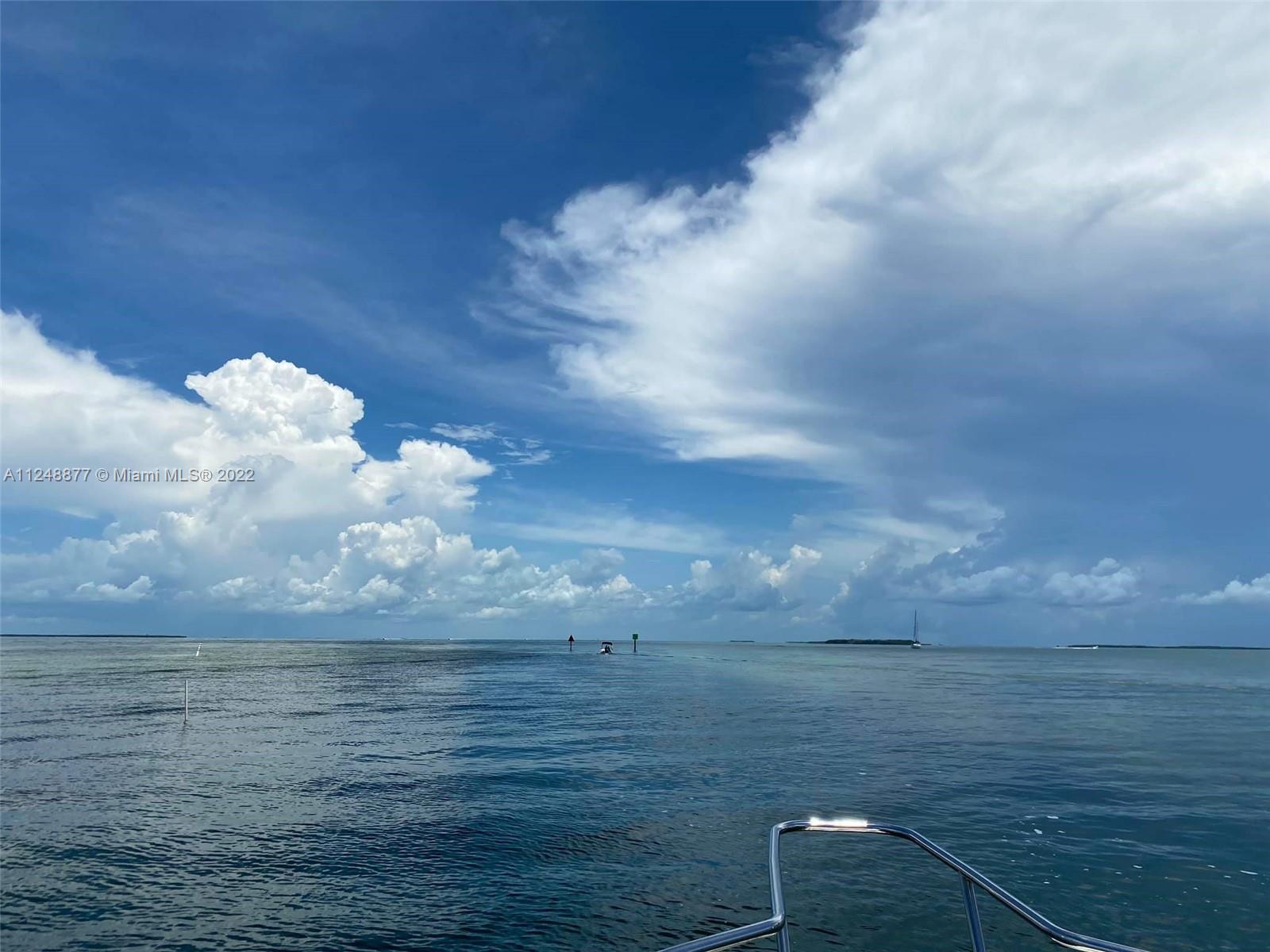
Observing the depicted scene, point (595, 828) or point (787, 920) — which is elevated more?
point (787, 920)

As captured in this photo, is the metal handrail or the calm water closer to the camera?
the metal handrail

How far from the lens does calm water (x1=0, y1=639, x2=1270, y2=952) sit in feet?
39.8

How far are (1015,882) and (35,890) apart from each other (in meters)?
18.5

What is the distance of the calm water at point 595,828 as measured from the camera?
477 inches

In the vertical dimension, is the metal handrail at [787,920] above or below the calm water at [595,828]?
above

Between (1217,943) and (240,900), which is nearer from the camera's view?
(1217,943)

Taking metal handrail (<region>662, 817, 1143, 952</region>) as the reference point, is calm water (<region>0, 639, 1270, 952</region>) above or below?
below

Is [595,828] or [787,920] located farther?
[595,828]

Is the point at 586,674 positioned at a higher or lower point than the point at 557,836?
lower

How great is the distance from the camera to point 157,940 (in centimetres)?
1139

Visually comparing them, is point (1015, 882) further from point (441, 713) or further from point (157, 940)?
point (441, 713)

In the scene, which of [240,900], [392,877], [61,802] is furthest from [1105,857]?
[61,802]

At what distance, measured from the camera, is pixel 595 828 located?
56.7 feet

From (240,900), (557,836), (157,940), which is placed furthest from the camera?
(557,836)
